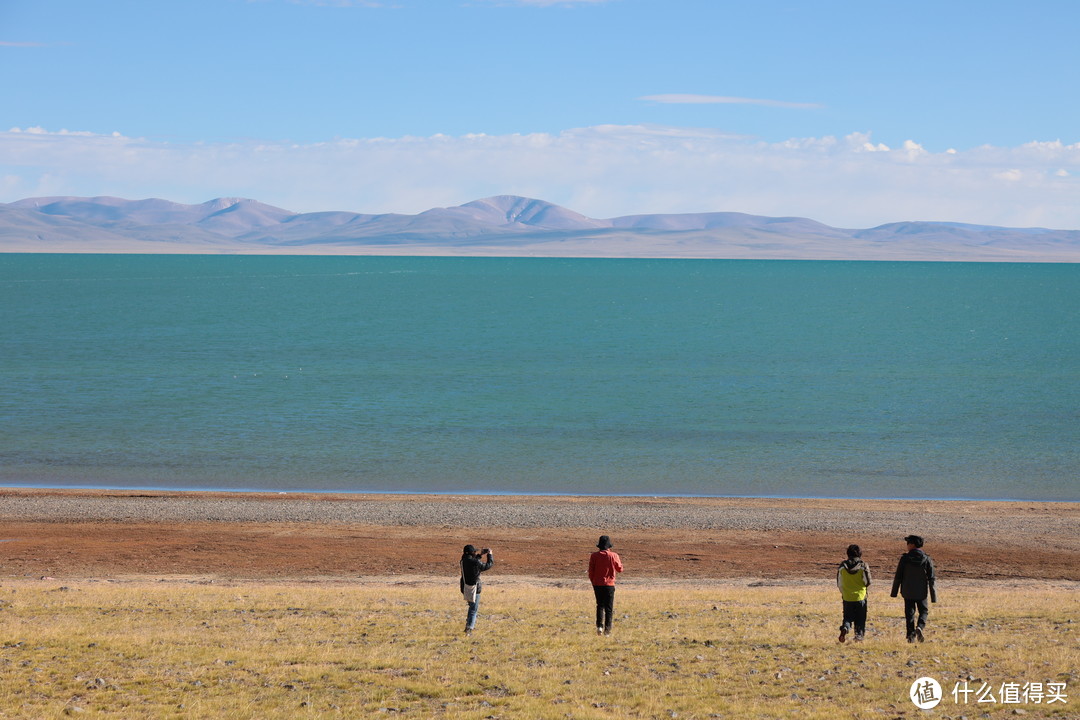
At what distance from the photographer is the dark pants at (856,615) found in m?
15.2

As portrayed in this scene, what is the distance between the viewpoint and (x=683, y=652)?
14805mm

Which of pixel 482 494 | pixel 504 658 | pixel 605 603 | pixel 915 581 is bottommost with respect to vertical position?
pixel 482 494

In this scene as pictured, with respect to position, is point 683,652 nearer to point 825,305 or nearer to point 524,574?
point 524,574

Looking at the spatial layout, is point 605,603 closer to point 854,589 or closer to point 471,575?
point 471,575

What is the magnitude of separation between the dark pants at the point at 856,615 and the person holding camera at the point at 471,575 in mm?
5259

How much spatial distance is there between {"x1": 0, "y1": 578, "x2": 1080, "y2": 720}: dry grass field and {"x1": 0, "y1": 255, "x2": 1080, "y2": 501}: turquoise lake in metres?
20.4

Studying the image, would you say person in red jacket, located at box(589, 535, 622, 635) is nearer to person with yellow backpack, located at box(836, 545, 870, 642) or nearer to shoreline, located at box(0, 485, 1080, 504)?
person with yellow backpack, located at box(836, 545, 870, 642)

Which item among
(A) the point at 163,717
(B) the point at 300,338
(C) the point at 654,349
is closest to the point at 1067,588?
(A) the point at 163,717

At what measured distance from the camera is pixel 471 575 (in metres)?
15.7

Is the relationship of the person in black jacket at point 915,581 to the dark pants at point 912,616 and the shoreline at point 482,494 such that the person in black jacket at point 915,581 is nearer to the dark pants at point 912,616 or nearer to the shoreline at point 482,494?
the dark pants at point 912,616

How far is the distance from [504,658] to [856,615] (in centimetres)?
519

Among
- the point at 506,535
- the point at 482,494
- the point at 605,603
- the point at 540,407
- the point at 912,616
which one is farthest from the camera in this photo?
the point at 540,407

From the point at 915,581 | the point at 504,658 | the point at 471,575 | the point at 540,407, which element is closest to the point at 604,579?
the point at 471,575

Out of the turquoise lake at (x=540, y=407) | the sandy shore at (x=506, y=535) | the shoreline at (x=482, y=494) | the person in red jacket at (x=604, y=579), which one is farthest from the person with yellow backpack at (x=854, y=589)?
the turquoise lake at (x=540, y=407)
